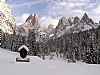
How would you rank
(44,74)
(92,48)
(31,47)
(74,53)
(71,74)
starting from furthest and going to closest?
1. (74,53)
2. (31,47)
3. (92,48)
4. (71,74)
5. (44,74)

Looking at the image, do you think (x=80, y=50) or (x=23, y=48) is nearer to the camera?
(x=23, y=48)

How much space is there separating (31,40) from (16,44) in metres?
40.9

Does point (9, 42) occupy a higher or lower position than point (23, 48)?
higher

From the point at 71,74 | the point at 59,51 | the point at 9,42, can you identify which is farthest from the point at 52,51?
the point at 71,74

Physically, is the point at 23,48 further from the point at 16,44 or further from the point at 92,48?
the point at 16,44

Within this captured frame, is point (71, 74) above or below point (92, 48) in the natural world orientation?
below

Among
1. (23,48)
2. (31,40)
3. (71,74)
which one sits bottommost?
(71,74)

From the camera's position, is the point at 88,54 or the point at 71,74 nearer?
the point at 71,74

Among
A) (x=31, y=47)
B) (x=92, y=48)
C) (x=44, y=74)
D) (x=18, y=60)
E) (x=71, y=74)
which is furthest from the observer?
(x=31, y=47)

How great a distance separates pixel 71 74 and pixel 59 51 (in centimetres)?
13501

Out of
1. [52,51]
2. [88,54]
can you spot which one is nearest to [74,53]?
[88,54]

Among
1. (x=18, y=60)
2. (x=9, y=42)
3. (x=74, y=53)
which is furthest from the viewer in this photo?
(x=9, y=42)

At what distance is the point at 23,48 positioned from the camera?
1288 inches

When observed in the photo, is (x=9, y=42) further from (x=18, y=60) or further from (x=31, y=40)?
(x=18, y=60)
